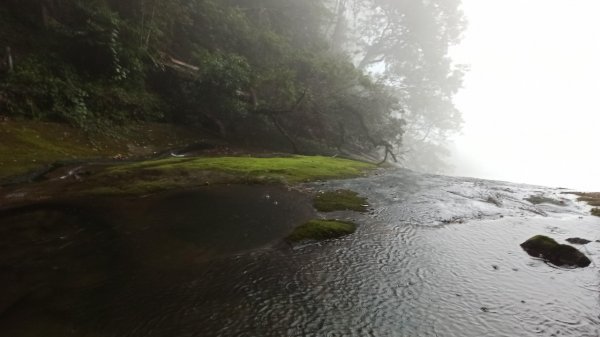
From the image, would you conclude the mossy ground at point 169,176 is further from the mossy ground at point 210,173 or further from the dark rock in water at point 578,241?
the dark rock in water at point 578,241

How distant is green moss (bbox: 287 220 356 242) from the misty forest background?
11886mm

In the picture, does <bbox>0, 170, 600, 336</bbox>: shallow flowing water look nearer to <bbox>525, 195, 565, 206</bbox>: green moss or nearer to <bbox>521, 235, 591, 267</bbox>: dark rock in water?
<bbox>521, 235, 591, 267</bbox>: dark rock in water

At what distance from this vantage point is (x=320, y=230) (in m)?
9.62

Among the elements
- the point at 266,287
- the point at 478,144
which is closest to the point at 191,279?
the point at 266,287

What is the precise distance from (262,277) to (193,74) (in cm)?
1849

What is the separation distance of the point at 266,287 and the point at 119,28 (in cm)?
1799

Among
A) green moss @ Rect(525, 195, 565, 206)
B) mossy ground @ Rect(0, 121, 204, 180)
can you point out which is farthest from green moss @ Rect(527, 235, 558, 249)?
mossy ground @ Rect(0, 121, 204, 180)

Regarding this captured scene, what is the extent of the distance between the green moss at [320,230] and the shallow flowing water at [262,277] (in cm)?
35

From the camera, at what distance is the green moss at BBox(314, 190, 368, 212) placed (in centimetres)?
1230

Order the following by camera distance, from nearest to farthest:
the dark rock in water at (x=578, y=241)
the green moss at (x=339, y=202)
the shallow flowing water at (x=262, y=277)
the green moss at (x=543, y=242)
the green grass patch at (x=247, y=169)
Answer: the shallow flowing water at (x=262, y=277) < the green moss at (x=543, y=242) < the dark rock in water at (x=578, y=241) < the green moss at (x=339, y=202) < the green grass patch at (x=247, y=169)

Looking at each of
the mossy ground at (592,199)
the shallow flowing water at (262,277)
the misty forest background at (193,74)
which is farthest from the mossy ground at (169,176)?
the mossy ground at (592,199)

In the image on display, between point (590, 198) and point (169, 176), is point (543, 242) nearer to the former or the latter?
point (169, 176)

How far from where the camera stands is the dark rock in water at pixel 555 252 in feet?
30.2

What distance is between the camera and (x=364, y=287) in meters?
7.08
